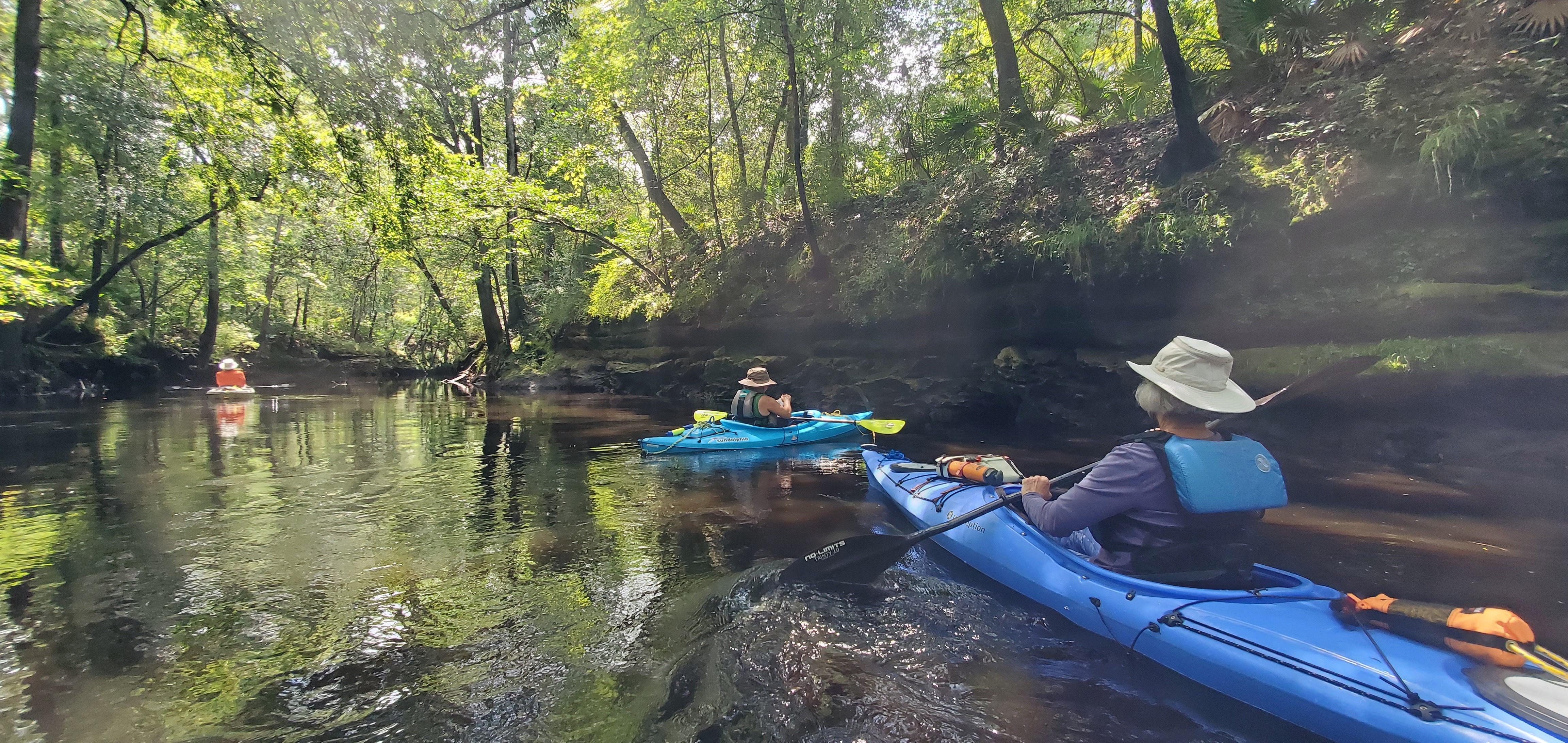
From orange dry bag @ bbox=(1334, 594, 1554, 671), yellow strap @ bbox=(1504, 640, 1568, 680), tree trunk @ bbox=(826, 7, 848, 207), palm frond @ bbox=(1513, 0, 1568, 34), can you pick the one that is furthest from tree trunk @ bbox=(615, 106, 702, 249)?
yellow strap @ bbox=(1504, 640, 1568, 680)

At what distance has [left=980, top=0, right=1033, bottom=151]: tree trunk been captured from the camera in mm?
11266

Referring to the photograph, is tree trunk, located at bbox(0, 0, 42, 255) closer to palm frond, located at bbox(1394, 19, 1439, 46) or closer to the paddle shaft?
the paddle shaft

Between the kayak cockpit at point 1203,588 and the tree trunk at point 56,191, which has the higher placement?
the tree trunk at point 56,191

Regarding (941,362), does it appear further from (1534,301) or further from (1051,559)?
(1051,559)

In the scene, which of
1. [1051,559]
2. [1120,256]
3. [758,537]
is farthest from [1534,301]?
[758,537]

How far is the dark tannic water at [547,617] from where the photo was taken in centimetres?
271

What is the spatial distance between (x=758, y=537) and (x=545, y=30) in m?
5.26

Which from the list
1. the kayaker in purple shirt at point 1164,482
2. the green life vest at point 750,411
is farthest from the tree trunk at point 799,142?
the kayaker in purple shirt at point 1164,482

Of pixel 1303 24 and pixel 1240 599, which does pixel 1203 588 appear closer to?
pixel 1240 599

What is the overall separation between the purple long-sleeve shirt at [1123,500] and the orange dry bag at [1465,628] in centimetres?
73

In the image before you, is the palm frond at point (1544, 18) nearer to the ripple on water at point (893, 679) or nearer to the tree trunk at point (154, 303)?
the ripple on water at point (893, 679)

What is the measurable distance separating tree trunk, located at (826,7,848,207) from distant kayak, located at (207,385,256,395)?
16849mm

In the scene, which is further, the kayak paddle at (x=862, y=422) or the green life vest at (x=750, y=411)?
the green life vest at (x=750, y=411)

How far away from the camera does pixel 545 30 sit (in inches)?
257
